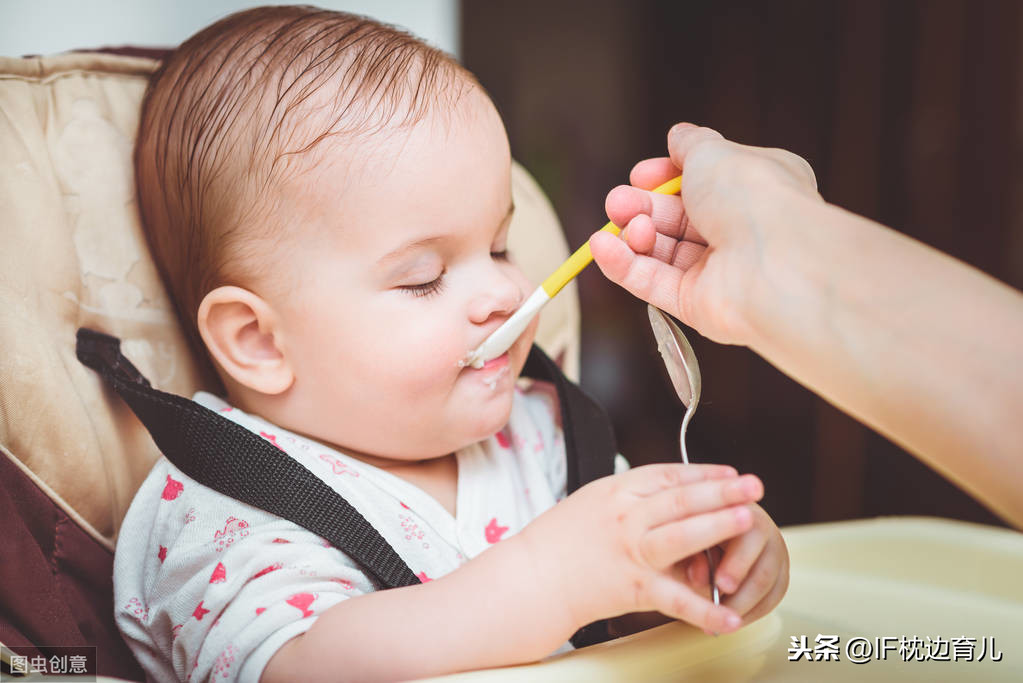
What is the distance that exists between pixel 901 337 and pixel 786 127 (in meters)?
1.71

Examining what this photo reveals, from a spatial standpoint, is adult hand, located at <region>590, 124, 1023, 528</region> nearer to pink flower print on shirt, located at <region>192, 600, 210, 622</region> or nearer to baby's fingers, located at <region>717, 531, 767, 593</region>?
baby's fingers, located at <region>717, 531, 767, 593</region>

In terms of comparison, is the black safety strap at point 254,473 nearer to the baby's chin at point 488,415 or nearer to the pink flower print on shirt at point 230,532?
the pink flower print on shirt at point 230,532

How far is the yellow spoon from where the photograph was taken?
0.71m

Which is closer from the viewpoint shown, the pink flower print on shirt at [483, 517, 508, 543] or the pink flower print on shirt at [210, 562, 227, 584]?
the pink flower print on shirt at [210, 562, 227, 584]

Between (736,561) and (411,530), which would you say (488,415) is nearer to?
(411,530)

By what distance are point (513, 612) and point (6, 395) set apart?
16.9 inches

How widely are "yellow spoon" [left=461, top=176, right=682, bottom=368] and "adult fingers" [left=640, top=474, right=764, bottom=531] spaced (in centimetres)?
24

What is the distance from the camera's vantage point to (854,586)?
0.84 meters

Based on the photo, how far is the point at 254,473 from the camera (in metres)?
0.66

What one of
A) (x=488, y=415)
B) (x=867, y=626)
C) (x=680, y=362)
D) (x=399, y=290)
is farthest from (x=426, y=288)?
(x=867, y=626)

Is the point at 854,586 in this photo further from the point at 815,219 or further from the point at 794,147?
the point at 794,147

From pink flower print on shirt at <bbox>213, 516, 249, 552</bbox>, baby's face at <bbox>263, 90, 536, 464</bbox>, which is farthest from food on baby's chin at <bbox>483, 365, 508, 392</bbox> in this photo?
pink flower print on shirt at <bbox>213, 516, 249, 552</bbox>

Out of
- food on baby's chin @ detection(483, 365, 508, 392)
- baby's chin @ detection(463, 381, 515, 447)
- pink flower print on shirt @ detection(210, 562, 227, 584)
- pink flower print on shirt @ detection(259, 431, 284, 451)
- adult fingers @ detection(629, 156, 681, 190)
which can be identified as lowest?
pink flower print on shirt @ detection(210, 562, 227, 584)

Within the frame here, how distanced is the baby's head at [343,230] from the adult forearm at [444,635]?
20cm
